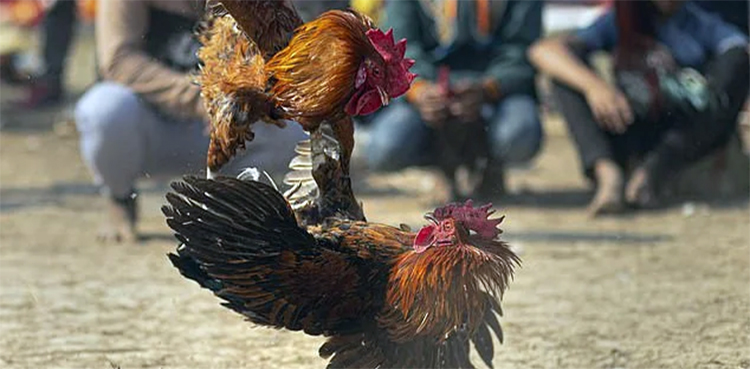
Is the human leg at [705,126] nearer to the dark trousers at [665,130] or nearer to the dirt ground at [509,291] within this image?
the dark trousers at [665,130]

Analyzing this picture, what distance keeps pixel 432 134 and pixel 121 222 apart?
5.55ft

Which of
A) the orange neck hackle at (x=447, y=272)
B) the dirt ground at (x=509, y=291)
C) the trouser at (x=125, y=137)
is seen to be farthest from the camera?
the trouser at (x=125, y=137)

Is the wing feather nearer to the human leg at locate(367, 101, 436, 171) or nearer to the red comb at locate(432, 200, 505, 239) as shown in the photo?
the red comb at locate(432, 200, 505, 239)

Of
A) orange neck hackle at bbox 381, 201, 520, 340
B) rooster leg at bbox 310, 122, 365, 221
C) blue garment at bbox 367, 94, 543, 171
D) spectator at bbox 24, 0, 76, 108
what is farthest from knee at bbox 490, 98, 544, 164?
spectator at bbox 24, 0, 76, 108

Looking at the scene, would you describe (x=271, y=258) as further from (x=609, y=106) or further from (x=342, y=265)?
(x=609, y=106)

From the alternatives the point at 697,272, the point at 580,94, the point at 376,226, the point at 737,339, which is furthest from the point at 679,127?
the point at 376,226

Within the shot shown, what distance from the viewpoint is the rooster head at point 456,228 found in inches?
127

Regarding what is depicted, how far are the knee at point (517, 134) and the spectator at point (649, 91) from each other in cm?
21

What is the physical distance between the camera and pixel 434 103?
6.79 meters

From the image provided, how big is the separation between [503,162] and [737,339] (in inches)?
109

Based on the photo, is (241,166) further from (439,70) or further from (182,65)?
(439,70)

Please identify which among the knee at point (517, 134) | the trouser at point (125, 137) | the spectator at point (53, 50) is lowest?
the spectator at point (53, 50)

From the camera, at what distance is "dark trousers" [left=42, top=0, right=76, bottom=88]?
36.0 ft

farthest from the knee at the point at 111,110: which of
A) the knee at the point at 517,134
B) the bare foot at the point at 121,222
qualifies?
the knee at the point at 517,134
